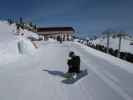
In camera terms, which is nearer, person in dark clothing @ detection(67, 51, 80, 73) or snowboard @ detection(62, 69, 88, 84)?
snowboard @ detection(62, 69, 88, 84)

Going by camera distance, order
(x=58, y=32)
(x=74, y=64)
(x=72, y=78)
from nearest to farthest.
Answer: (x=72, y=78), (x=74, y=64), (x=58, y=32)

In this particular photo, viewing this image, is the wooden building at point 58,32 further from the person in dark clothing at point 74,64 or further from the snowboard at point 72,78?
the person in dark clothing at point 74,64

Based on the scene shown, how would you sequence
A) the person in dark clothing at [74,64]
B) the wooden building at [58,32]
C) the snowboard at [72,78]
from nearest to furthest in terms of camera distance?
1. the snowboard at [72,78]
2. the person in dark clothing at [74,64]
3. the wooden building at [58,32]

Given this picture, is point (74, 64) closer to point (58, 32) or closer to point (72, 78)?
point (72, 78)

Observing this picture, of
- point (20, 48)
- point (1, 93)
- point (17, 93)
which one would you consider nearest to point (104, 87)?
point (17, 93)

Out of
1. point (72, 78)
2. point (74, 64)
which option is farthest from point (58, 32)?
point (72, 78)

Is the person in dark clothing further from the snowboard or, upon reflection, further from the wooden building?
the wooden building

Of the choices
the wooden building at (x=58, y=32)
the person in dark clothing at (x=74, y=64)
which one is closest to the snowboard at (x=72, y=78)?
the person in dark clothing at (x=74, y=64)

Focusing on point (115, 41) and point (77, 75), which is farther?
point (115, 41)

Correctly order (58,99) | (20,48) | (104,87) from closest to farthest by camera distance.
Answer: (58,99) < (104,87) < (20,48)

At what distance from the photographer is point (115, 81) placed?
8789mm

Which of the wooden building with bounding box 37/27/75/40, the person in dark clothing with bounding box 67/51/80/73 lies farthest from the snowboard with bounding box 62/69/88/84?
the wooden building with bounding box 37/27/75/40

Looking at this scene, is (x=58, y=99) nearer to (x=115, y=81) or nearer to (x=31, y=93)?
(x=31, y=93)

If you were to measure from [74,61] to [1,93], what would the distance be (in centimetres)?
371
